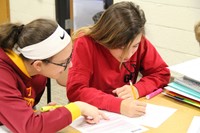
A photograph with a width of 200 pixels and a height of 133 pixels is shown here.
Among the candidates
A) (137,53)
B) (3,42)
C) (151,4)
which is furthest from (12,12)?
(3,42)

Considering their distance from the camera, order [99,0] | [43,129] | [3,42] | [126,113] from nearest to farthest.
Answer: [43,129] < [3,42] < [126,113] < [99,0]

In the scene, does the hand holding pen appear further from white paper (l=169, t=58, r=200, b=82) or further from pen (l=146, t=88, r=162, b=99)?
white paper (l=169, t=58, r=200, b=82)

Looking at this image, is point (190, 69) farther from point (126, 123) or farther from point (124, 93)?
point (126, 123)

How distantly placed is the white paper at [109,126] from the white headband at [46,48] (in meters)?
0.29

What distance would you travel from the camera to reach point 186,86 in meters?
1.56

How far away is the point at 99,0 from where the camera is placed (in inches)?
187

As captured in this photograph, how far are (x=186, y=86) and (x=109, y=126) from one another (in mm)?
477

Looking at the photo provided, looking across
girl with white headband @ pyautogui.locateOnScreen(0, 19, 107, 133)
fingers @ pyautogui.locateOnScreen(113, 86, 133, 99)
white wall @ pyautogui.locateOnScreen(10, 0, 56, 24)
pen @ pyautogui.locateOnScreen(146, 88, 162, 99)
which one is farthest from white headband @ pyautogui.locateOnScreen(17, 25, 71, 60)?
white wall @ pyautogui.locateOnScreen(10, 0, 56, 24)

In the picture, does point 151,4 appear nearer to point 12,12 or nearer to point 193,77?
point 193,77

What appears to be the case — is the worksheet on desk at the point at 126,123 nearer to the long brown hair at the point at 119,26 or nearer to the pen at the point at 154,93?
the pen at the point at 154,93

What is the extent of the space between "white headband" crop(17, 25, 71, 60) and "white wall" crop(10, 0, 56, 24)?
2.54 m

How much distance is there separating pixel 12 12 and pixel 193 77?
11.2 feet

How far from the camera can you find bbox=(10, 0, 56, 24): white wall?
390 centimetres

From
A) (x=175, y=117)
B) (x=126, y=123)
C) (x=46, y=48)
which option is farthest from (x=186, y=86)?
(x=46, y=48)
